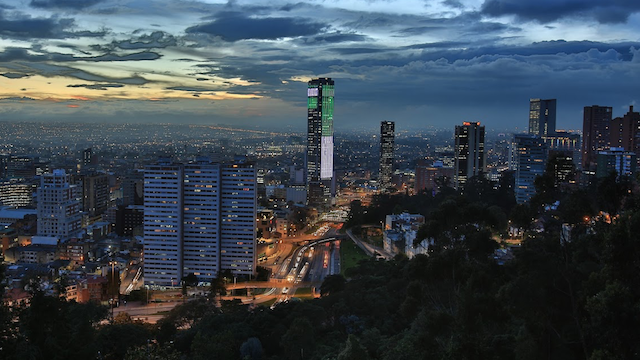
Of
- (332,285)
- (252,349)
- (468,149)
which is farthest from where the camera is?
(468,149)

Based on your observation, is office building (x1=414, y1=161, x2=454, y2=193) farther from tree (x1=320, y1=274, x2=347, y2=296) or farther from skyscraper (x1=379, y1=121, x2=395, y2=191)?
tree (x1=320, y1=274, x2=347, y2=296)

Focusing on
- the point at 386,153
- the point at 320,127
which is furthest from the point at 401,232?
the point at 320,127

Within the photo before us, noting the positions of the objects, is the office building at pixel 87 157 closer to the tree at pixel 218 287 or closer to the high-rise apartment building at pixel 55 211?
the high-rise apartment building at pixel 55 211

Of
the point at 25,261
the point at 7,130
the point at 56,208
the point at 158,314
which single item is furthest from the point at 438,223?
the point at 7,130

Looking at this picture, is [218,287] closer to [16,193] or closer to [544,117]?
[16,193]

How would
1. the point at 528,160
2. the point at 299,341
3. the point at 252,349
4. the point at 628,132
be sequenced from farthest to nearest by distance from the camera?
the point at 628,132 → the point at 528,160 → the point at 252,349 → the point at 299,341

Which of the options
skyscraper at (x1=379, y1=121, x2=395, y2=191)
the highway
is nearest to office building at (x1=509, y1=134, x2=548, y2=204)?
the highway
